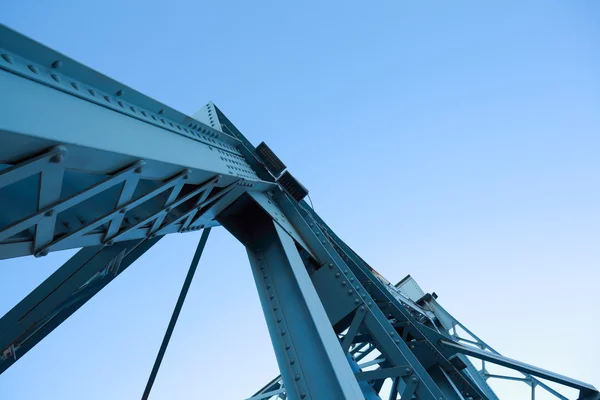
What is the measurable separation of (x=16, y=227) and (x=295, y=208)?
11.8 ft

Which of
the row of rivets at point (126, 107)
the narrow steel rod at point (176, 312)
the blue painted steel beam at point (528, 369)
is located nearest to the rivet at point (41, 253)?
the row of rivets at point (126, 107)

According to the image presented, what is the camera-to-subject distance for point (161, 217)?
10.2 feet

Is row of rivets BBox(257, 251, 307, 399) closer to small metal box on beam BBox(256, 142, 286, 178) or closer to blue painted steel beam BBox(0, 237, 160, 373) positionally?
blue painted steel beam BBox(0, 237, 160, 373)

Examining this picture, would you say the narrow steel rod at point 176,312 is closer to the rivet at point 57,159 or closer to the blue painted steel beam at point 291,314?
the blue painted steel beam at point 291,314

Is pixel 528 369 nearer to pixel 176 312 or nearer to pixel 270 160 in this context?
pixel 270 160

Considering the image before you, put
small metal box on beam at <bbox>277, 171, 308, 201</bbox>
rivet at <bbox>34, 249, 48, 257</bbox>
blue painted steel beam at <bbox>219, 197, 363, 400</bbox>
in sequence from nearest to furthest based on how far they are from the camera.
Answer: rivet at <bbox>34, 249, 48, 257</bbox>
blue painted steel beam at <bbox>219, 197, 363, 400</bbox>
small metal box on beam at <bbox>277, 171, 308, 201</bbox>

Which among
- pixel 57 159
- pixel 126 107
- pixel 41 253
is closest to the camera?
pixel 57 159

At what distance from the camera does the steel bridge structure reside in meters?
1.76

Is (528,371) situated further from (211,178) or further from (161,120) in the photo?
(161,120)

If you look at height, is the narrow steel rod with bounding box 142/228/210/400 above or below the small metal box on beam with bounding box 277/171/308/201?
below

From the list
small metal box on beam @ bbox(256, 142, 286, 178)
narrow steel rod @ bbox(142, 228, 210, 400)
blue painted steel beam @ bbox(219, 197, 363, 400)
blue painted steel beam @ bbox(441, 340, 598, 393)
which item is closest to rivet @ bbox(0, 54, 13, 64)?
blue painted steel beam @ bbox(219, 197, 363, 400)

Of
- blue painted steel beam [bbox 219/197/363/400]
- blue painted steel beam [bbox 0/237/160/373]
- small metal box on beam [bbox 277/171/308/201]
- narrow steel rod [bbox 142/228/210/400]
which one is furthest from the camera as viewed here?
small metal box on beam [bbox 277/171/308/201]

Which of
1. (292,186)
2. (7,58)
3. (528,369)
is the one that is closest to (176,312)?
(292,186)

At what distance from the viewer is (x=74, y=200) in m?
1.95
